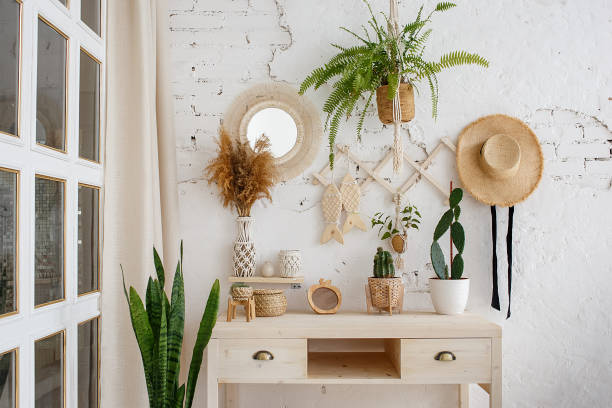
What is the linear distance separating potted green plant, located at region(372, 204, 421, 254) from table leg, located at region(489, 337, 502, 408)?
58 centimetres

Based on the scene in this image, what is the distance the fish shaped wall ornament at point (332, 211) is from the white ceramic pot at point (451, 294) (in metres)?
0.49

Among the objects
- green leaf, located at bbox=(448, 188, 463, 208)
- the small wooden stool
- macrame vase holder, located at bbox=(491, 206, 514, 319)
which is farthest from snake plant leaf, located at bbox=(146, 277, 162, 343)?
macrame vase holder, located at bbox=(491, 206, 514, 319)

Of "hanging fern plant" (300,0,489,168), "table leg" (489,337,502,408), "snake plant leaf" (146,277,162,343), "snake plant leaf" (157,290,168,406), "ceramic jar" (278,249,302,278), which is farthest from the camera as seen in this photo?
"ceramic jar" (278,249,302,278)

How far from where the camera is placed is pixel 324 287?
2088mm

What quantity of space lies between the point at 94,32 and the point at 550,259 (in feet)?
7.19

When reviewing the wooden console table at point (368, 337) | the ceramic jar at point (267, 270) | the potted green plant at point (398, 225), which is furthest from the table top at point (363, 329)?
the potted green plant at point (398, 225)

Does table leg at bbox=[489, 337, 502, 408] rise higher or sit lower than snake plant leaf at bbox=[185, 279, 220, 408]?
lower

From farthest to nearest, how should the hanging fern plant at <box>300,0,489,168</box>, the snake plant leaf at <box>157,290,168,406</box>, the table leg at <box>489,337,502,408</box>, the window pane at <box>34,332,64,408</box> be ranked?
the hanging fern plant at <box>300,0,489,168</box>
the table leg at <box>489,337,502,408</box>
the snake plant leaf at <box>157,290,168,406</box>
the window pane at <box>34,332,64,408</box>

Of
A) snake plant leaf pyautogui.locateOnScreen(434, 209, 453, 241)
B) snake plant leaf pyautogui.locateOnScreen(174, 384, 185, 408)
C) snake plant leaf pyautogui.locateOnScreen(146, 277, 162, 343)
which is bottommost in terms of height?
snake plant leaf pyautogui.locateOnScreen(174, 384, 185, 408)

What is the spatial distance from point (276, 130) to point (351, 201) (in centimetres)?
49

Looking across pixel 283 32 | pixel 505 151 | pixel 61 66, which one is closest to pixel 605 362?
pixel 505 151

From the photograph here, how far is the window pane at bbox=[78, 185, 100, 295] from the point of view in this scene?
164 centimetres

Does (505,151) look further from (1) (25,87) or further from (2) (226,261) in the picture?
(1) (25,87)

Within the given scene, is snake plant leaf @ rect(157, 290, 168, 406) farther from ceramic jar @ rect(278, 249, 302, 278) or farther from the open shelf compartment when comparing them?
ceramic jar @ rect(278, 249, 302, 278)
